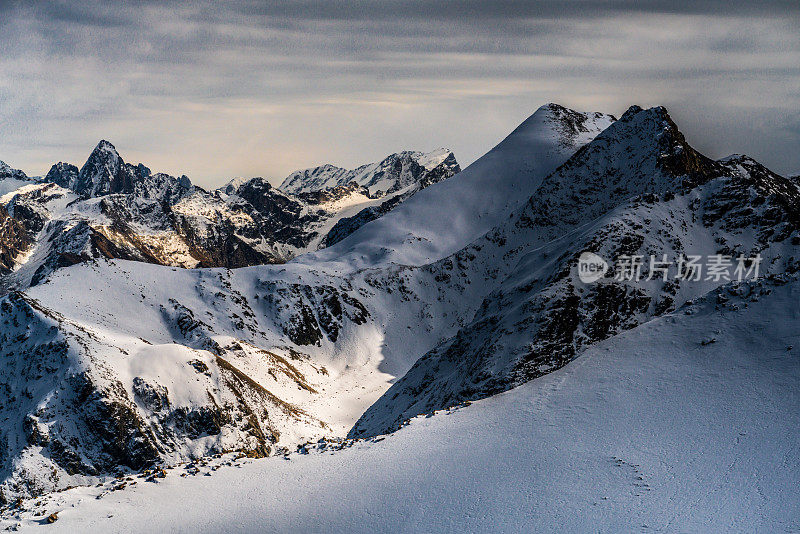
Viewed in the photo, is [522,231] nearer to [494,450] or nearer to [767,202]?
[767,202]

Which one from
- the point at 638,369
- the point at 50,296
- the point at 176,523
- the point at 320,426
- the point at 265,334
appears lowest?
the point at 320,426

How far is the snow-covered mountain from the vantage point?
6997cm

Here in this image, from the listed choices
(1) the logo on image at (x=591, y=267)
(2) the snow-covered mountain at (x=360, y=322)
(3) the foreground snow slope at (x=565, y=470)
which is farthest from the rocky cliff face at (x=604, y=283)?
(3) the foreground snow slope at (x=565, y=470)

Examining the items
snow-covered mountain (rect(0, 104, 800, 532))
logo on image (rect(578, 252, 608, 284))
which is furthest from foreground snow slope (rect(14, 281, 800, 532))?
logo on image (rect(578, 252, 608, 284))

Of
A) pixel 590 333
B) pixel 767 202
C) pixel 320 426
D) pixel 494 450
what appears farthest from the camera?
pixel 320 426

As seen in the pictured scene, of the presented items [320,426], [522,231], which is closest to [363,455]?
[320,426]

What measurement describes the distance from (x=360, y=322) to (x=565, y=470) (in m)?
122

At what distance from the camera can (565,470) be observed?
1389 inches

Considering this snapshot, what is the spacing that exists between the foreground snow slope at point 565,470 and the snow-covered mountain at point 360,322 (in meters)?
3.69

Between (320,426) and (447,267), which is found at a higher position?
(447,267)

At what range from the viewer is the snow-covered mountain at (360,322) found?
69969 mm

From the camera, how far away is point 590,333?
65.5 meters

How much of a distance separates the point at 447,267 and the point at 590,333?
10725cm

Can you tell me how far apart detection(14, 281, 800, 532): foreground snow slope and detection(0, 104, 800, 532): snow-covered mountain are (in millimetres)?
3694
